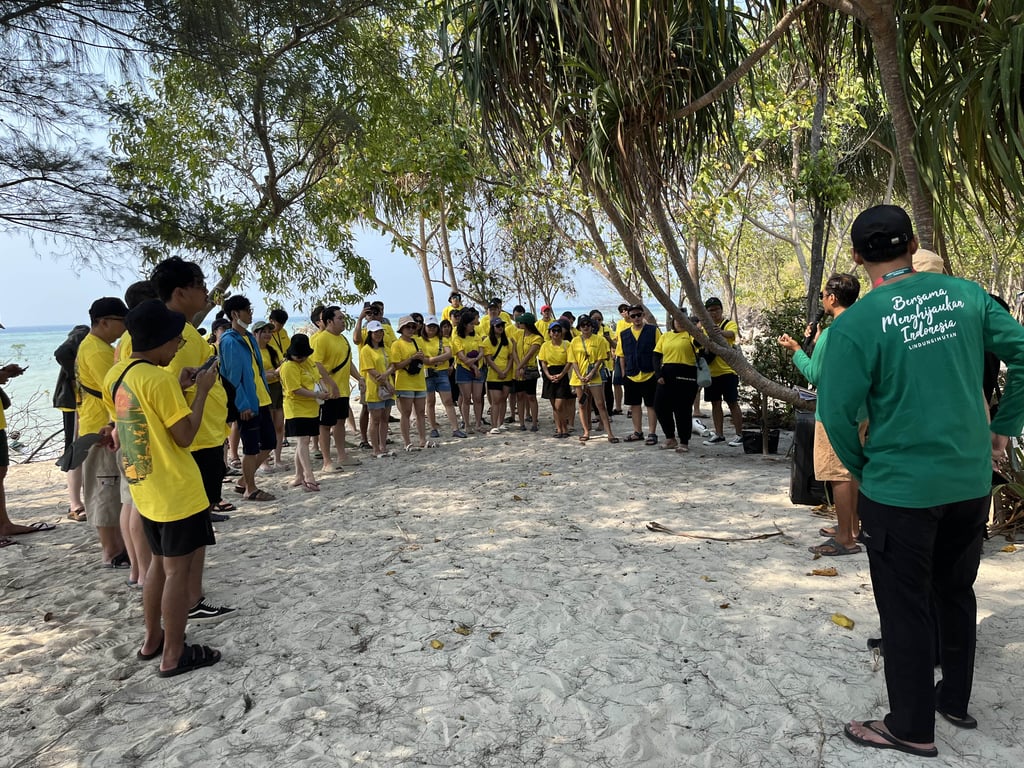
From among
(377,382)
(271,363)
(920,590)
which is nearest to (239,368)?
(271,363)

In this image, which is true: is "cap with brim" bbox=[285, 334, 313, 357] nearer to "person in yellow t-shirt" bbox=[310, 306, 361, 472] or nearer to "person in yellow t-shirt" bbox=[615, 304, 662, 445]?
"person in yellow t-shirt" bbox=[310, 306, 361, 472]

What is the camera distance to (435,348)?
28.6 feet

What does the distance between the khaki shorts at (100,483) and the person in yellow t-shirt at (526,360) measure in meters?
5.76

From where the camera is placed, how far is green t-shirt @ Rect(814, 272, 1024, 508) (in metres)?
2.02

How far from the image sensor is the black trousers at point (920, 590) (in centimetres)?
207

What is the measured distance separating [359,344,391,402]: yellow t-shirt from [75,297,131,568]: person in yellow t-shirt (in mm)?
3654

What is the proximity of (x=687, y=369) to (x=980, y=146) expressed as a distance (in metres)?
4.35

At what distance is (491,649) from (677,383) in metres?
4.85

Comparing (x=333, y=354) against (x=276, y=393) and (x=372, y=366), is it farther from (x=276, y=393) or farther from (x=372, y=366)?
(x=276, y=393)

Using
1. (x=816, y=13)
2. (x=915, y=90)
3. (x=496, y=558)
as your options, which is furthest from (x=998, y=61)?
(x=496, y=558)

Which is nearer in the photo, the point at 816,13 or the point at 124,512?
the point at 124,512

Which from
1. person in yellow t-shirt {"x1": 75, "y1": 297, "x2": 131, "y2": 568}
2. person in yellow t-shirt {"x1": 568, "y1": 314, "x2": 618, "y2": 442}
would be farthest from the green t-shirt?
person in yellow t-shirt {"x1": 568, "y1": 314, "x2": 618, "y2": 442}

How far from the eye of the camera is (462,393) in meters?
9.55

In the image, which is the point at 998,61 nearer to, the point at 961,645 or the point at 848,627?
the point at 961,645
